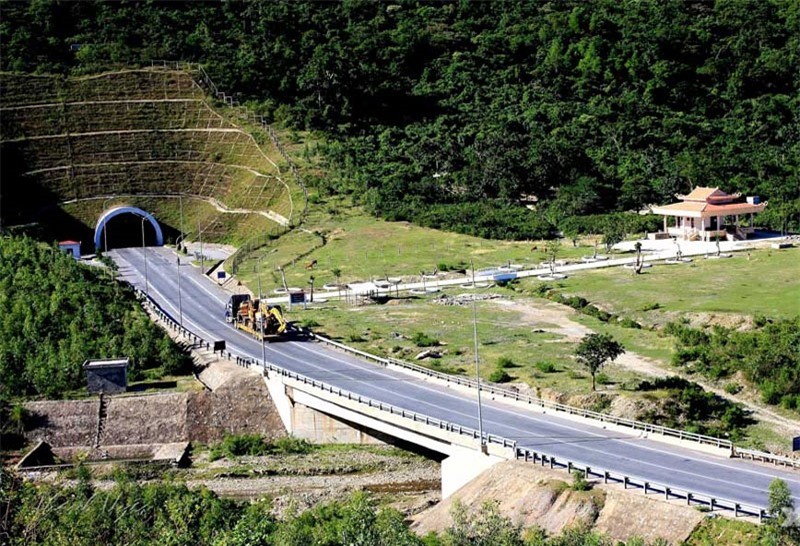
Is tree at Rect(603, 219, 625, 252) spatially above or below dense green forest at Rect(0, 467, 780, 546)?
above

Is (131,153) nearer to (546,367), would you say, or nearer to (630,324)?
(630,324)

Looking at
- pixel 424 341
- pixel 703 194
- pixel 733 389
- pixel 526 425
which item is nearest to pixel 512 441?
pixel 526 425

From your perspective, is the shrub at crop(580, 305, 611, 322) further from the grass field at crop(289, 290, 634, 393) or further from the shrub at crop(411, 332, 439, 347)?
the shrub at crop(411, 332, 439, 347)

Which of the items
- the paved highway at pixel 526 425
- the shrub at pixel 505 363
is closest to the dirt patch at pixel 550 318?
the shrub at pixel 505 363

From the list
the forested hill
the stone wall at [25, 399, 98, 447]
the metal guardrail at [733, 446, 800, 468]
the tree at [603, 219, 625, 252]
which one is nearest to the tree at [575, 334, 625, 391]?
the metal guardrail at [733, 446, 800, 468]

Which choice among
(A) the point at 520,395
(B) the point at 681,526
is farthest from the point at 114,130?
(B) the point at 681,526

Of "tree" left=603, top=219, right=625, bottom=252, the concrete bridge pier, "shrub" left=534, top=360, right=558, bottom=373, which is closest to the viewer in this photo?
the concrete bridge pier
